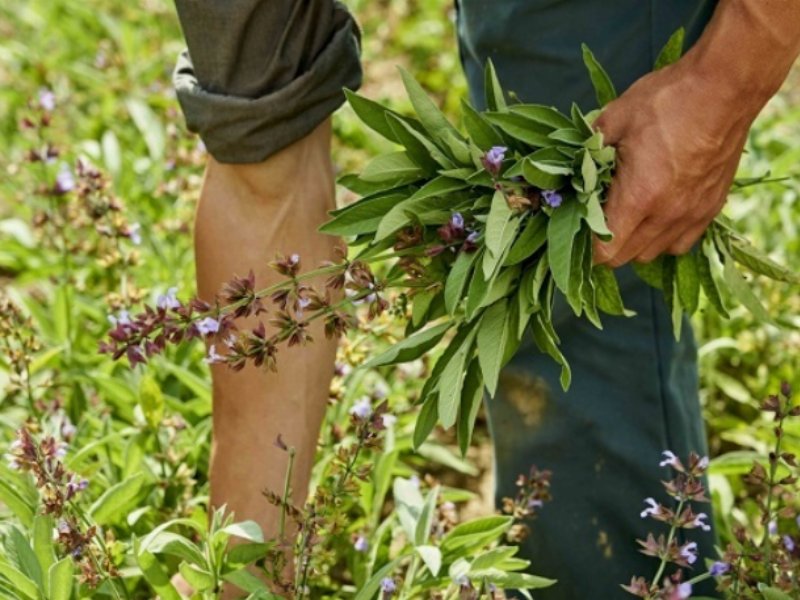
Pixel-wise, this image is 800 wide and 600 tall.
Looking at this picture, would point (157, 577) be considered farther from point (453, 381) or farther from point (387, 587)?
point (453, 381)

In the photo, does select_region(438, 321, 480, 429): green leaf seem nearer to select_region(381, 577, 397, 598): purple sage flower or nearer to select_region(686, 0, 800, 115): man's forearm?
select_region(381, 577, 397, 598): purple sage flower

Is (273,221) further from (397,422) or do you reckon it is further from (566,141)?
(397,422)

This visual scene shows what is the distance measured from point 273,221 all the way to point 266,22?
30cm

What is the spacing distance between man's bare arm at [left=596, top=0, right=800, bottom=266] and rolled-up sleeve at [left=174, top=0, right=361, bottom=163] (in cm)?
39

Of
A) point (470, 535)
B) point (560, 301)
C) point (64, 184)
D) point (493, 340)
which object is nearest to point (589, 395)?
point (560, 301)

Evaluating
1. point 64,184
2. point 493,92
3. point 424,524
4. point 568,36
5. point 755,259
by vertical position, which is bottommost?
point 424,524

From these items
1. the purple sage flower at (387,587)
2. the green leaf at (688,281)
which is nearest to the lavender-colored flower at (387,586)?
the purple sage flower at (387,587)

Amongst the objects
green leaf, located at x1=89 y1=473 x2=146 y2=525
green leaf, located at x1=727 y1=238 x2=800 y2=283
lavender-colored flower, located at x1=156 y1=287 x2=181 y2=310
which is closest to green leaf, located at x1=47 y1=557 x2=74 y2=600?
green leaf, located at x1=89 y1=473 x2=146 y2=525

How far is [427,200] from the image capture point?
1.82m

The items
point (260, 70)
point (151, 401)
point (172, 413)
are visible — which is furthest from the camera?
point (172, 413)

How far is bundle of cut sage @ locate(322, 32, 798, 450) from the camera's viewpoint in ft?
5.76

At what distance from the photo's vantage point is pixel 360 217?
1835 millimetres

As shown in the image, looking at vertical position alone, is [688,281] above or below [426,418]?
above

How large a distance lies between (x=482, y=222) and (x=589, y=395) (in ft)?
1.96
